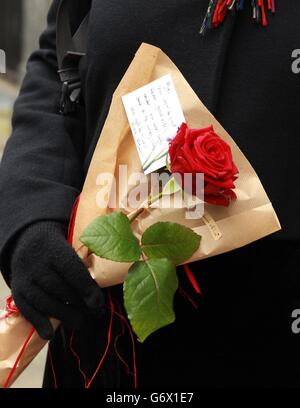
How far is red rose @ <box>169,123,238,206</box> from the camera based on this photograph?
1118mm

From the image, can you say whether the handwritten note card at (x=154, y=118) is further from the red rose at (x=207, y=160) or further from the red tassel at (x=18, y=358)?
the red tassel at (x=18, y=358)

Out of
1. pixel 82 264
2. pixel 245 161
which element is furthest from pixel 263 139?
pixel 82 264

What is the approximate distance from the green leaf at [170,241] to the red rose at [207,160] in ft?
0.21

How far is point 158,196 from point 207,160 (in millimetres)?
121

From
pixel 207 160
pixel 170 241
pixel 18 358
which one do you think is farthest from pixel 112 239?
pixel 18 358

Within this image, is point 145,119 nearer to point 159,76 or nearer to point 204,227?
point 159,76

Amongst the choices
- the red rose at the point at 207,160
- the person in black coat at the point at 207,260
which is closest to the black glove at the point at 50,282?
the person in black coat at the point at 207,260

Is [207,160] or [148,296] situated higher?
[207,160]

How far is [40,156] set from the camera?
1446mm

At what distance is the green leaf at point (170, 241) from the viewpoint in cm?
117

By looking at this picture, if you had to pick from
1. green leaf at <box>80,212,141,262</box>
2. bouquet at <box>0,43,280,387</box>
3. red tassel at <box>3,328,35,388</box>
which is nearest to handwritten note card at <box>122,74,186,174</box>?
bouquet at <box>0,43,280,387</box>

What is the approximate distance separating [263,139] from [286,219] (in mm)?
142

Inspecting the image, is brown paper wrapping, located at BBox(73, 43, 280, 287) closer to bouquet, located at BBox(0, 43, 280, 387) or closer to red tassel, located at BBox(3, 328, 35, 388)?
bouquet, located at BBox(0, 43, 280, 387)

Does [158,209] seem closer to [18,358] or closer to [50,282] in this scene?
[50,282]
